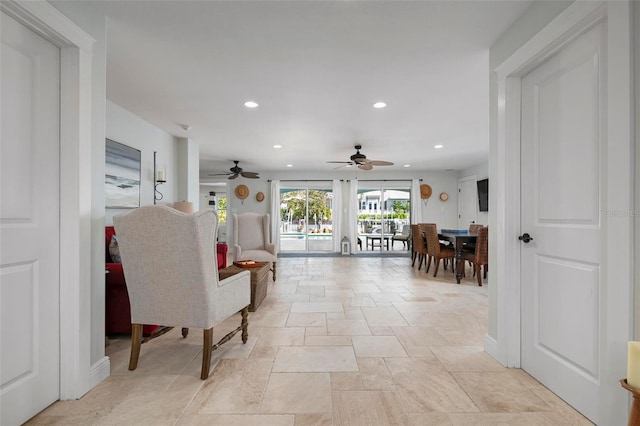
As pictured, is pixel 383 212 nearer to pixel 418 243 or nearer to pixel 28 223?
pixel 418 243

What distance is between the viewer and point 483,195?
24.2 ft

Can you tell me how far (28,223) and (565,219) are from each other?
2914 mm

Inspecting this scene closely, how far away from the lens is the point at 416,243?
6309 mm

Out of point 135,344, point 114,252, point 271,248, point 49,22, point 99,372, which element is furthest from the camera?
point 271,248

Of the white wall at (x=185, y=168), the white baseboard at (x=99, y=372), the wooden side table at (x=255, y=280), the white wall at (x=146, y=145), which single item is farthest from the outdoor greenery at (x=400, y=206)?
the white baseboard at (x=99, y=372)

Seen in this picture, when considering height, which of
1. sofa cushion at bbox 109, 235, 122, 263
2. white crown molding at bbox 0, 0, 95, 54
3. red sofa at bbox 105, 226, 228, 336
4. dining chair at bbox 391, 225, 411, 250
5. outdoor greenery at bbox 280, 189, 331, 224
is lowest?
red sofa at bbox 105, 226, 228, 336

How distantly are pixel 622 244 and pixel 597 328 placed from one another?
0.52 meters

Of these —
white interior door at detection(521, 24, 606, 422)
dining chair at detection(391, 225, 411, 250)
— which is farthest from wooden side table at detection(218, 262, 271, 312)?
dining chair at detection(391, 225, 411, 250)

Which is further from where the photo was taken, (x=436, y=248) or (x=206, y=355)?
(x=436, y=248)

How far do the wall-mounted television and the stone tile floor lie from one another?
15.1 feet

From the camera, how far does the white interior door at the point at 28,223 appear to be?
1484 millimetres

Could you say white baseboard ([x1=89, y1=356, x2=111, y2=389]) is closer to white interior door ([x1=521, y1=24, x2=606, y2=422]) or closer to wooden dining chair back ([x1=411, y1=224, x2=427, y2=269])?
white interior door ([x1=521, y1=24, x2=606, y2=422])

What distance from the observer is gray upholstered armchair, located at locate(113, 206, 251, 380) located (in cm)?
188

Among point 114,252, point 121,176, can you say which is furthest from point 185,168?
point 114,252
